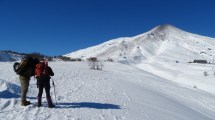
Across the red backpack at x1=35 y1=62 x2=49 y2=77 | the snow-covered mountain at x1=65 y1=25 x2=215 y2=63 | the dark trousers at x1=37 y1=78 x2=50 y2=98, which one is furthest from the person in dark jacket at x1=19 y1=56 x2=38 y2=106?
the snow-covered mountain at x1=65 y1=25 x2=215 y2=63

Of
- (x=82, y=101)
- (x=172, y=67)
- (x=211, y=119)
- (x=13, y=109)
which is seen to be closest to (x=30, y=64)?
(x=13, y=109)

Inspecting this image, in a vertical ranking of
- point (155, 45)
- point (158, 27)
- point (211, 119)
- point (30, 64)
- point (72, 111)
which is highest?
point (158, 27)

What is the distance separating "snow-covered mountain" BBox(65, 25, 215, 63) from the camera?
264ft

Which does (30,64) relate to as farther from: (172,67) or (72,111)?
(172,67)

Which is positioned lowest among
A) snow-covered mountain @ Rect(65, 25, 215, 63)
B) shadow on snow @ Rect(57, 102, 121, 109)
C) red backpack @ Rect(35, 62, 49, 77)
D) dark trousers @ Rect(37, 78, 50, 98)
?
shadow on snow @ Rect(57, 102, 121, 109)

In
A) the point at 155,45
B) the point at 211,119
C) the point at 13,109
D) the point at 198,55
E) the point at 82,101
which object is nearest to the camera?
the point at 13,109

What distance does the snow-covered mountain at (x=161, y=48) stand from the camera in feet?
264

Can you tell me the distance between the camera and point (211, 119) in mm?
16672

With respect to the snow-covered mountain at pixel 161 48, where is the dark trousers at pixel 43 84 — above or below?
below

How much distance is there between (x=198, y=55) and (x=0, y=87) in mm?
77777

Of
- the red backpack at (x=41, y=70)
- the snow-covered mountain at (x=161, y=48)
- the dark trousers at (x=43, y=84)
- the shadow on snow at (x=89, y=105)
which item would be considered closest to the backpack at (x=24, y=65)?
the red backpack at (x=41, y=70)

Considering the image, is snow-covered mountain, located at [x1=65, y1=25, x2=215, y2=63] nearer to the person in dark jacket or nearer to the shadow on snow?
the shadow on snow

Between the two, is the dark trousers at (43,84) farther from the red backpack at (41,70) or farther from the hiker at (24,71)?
the hiker at (24,71)

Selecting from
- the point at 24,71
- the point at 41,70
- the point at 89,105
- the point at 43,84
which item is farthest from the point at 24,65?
the point at 89,105
